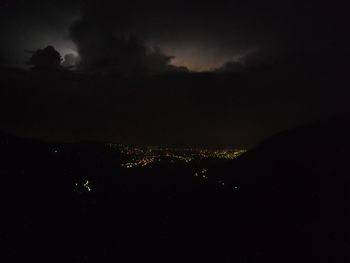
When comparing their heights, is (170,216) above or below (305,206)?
below

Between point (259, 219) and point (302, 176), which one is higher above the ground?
point (302, 176)

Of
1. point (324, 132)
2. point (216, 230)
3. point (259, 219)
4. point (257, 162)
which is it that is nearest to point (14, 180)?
point (216, 230)

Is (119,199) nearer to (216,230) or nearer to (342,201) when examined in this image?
(216,230)

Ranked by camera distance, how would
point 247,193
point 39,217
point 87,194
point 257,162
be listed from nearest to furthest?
1. point 39,217
2. point 247,193
3. point 87,194
4. point 257,162

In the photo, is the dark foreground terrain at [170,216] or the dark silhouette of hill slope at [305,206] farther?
the dark foreground terrain at [170,216]

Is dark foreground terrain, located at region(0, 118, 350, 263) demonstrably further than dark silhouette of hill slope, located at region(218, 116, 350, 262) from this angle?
Yes

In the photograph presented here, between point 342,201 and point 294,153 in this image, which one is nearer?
point 342,201

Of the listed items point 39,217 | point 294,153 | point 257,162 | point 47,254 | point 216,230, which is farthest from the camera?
point 257,162

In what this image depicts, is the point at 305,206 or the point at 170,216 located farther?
the point at 170,216
